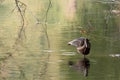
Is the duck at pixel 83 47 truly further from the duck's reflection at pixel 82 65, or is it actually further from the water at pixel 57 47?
the duck's reflection at pixel 82 65

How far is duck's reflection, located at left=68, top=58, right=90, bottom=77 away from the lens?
14148 millimetres

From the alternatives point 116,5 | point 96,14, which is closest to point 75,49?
point 96,14

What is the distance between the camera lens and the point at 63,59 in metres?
15.2

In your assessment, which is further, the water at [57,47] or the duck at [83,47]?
the duck at [83,47]

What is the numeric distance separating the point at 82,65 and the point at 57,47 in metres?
2.68

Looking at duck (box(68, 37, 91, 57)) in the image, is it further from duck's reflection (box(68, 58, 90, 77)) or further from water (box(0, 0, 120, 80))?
duck's reflection (box(68, 58, 90, 77))

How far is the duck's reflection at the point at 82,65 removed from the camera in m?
14.1

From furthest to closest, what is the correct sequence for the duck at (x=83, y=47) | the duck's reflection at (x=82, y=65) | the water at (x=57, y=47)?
the duck at (x=83, y=47)
the duck's reflection at (x=82, y=65)
the water at (x=57, y=47)

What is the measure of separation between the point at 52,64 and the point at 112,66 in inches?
56.1

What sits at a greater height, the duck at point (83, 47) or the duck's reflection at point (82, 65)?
the duck at point (83, 47)

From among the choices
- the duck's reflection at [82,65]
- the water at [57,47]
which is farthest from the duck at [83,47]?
the duck's reflection at [82,65]

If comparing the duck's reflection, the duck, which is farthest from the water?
the duck

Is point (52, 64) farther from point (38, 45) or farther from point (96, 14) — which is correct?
point (96, 14)

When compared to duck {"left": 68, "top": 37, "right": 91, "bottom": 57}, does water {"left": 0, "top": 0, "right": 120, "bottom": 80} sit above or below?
below
